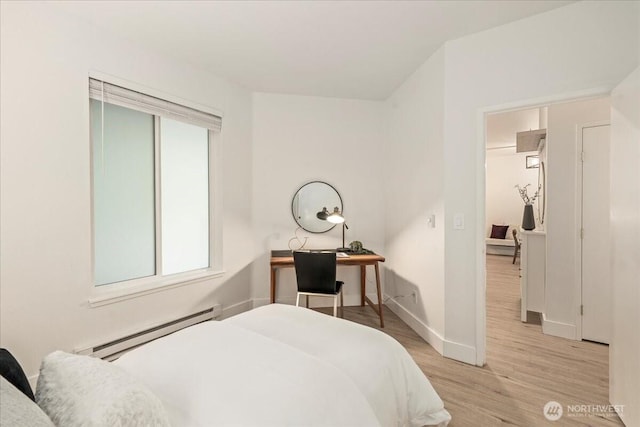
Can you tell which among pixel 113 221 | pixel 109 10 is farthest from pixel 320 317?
pixel 109 10

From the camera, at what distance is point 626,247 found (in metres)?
1.70

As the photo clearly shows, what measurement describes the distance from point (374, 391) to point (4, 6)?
2947mm

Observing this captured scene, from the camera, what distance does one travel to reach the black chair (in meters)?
2.98

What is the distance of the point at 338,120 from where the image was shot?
394cm

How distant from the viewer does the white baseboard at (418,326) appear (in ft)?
8.80

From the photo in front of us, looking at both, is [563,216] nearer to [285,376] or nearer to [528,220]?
[528,220]

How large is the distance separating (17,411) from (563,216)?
379 centimetres

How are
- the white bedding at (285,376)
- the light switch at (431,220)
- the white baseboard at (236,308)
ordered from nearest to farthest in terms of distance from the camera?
the white bedding at (285,376), the light switch at (431,220), the white baseboard at (236,308)

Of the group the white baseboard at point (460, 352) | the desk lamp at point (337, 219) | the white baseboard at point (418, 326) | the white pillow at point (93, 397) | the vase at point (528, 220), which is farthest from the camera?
the vase at point (528, 220)

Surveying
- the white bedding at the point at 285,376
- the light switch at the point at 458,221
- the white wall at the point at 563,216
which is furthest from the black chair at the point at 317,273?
the white wall at the point at 563,216

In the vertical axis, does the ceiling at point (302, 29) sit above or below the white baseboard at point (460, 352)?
above

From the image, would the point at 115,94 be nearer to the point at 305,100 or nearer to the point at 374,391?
the point at 305,100

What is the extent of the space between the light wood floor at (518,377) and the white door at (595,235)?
22cm

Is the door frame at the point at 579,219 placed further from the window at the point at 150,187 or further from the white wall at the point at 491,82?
the window at the point at 150,187
